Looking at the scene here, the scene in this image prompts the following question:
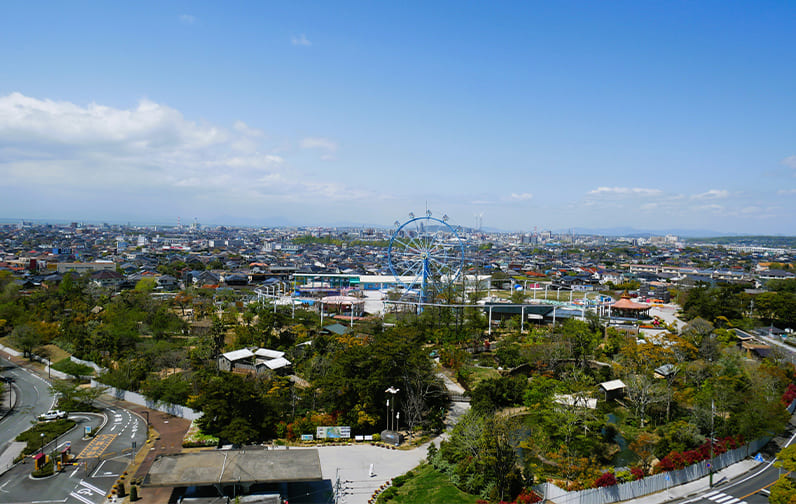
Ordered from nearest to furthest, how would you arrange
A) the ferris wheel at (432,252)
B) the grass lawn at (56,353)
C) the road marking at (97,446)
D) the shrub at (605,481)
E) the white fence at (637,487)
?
the white fence at (637,487)
the shrub at (605,481)
the road marking at (97,446)
the grass lawn at (56,353)
the ferris wheel at (432,252)

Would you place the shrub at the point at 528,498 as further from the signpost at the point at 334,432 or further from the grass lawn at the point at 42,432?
the grass lawn at the point at 42,432

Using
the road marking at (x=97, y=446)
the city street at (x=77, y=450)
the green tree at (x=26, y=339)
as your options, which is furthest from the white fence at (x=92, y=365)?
the road marking at (x=97, y=446)

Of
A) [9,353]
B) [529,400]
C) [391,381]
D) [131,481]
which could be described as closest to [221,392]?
[131,481]

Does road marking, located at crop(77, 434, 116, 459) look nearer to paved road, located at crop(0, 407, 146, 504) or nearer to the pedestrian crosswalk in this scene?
paved road, located at crop(0, 407, 146, 504)

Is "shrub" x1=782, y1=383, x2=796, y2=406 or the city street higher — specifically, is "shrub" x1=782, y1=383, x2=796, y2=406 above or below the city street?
above

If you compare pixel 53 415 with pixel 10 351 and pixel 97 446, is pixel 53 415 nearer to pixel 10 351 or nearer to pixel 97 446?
pixel 97 446

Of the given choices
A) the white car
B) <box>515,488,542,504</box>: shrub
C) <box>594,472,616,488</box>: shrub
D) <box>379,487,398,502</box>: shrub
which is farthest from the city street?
<box>594,472,616,488</box>: shrub
